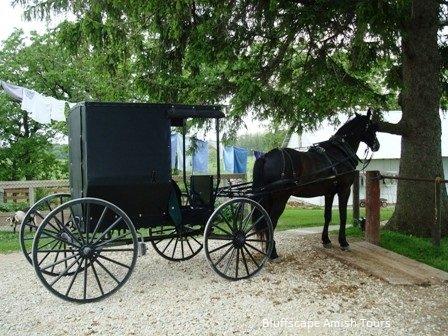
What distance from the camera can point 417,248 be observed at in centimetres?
741

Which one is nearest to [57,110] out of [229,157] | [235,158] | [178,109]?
[229,157]

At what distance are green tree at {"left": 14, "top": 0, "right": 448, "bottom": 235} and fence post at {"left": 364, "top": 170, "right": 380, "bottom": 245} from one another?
2.64 feet

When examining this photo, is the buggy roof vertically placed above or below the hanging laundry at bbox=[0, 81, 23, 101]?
below

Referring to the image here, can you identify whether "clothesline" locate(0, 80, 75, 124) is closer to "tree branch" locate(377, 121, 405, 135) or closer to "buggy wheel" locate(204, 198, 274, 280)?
"buggy wheel" locate(204, 198, 274, 280)

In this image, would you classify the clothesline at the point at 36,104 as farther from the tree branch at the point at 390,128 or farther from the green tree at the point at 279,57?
the tree branch at the point at 390,128

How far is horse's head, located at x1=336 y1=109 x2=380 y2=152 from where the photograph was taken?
24.9ft

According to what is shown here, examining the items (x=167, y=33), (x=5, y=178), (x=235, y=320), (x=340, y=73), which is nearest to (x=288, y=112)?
(x=340, y=73)

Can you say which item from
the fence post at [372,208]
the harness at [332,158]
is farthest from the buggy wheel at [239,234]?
the fence post at [372,208]

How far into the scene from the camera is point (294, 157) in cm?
668

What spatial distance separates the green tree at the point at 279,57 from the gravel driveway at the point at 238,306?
9.67 ft

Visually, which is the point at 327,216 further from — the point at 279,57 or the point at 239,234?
the point at 279,57

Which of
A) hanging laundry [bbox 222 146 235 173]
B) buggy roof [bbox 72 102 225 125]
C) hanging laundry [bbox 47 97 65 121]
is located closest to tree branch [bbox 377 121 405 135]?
buggy roof [bbox 72 102 225 125]

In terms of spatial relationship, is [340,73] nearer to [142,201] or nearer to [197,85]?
[197,85]

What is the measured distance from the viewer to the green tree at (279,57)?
7.42 m
